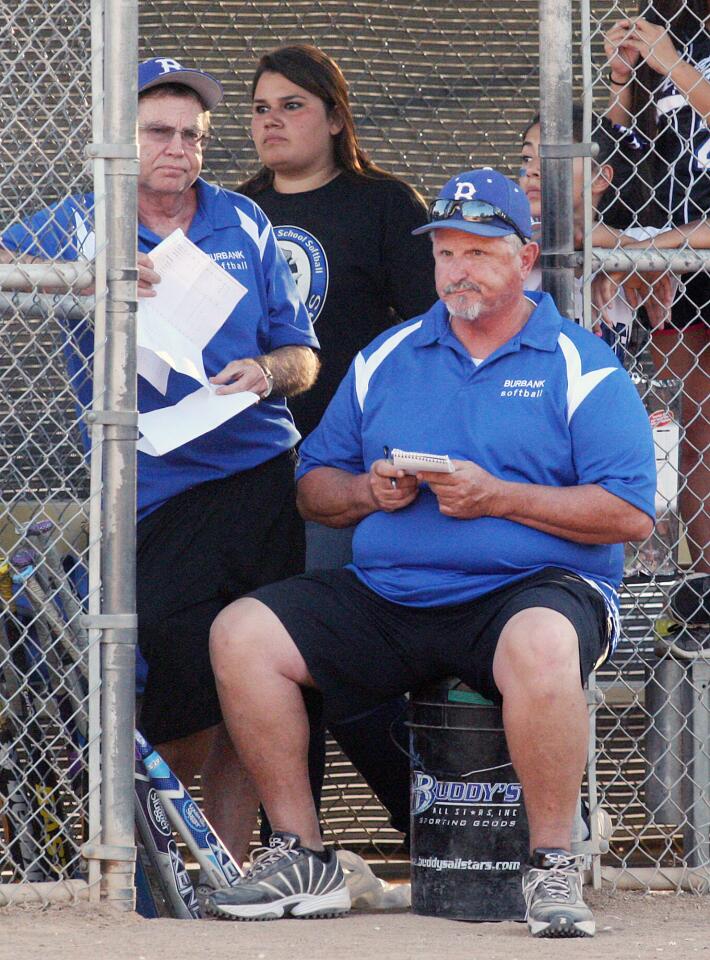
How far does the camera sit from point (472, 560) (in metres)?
3.67

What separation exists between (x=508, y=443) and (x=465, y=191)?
66 cm

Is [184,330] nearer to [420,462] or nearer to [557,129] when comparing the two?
[420,462]

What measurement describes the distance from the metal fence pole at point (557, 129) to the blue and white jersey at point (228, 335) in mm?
725

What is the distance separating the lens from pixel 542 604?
3.52m

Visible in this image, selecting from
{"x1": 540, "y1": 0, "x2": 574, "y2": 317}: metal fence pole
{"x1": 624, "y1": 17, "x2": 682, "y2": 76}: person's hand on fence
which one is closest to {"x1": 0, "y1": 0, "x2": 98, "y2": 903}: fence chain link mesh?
{"x1": 540, "y1": 0, "x2": 574, "y2": 317}: metal fence pole

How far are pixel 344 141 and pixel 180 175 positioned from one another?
838mm

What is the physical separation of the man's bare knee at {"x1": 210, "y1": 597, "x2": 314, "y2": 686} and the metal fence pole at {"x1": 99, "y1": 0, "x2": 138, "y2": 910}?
0.21m

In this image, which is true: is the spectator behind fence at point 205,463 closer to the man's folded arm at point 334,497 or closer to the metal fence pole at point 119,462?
the man's folded arm at point 334,497

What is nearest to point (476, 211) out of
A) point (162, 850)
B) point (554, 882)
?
point (554, 882)

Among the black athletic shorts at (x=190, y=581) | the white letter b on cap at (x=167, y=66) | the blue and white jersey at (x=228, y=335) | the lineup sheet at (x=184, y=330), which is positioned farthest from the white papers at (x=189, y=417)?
the white letter b on cap at (x=167, y=66)

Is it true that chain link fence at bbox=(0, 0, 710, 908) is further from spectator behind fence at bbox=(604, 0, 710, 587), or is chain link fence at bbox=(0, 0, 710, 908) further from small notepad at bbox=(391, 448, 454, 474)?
small notepad at bbox=(391, 448, 454, 474)

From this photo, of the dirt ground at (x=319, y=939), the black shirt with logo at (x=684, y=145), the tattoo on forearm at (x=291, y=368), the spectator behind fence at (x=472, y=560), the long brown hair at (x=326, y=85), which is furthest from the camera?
the long brown hair at (x=326, y=85)

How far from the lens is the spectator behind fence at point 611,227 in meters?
4.15

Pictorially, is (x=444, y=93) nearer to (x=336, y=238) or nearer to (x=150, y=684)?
(x=336, y=238)
